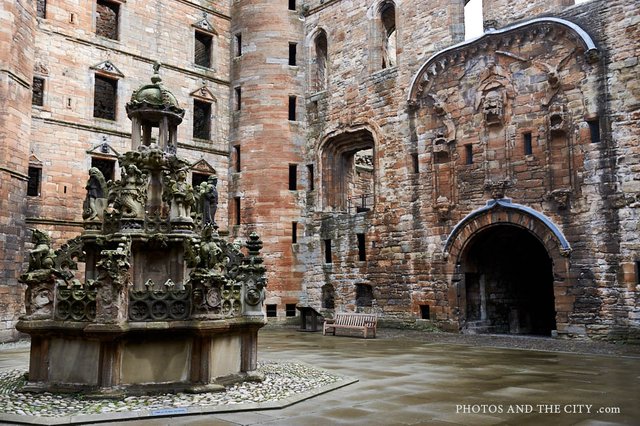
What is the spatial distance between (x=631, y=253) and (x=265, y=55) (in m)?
15.7

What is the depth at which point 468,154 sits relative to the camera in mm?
18047

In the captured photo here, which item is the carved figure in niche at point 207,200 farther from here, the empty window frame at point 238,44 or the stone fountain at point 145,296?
the empty window frame at point 238,44

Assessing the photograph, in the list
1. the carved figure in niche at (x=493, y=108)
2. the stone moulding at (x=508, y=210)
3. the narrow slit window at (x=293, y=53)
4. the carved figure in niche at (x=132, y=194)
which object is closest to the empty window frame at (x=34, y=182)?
the narrow slit window at (x=293, y=53)

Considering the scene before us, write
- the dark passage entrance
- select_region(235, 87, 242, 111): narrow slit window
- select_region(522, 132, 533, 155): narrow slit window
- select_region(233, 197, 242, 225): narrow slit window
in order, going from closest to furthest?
select_region(522, 132, 533, 155): narrow slit window, the dark passage entrance, select_region(233, 197, 242, 225): narrow slit window, select_region(235, 87, 242, 111): narrow slit window

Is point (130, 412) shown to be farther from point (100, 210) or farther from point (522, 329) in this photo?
point (522, 329)

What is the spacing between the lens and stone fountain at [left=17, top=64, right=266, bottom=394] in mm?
7562

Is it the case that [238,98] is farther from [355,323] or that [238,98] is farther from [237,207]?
[355,323]

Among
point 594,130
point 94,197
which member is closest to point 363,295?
point 594,130

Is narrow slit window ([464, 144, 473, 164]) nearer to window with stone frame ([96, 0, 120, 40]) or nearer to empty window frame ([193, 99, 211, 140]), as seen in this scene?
empty window frame ([193, 99, 211, 140])

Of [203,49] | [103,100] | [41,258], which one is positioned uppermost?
[203,49]

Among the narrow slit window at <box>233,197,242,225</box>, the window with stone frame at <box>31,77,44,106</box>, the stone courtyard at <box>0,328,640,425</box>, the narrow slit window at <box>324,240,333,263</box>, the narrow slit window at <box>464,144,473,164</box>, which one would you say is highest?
the window with stone frame at <box>31,77,44,106</box>

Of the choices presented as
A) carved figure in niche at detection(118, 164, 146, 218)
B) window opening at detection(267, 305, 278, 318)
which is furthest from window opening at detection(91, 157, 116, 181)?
carved figure in niche at detection(118, 164, 146, 218)

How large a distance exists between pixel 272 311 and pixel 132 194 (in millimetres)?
14402

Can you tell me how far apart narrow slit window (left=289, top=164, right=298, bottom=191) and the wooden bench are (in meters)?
7.33
